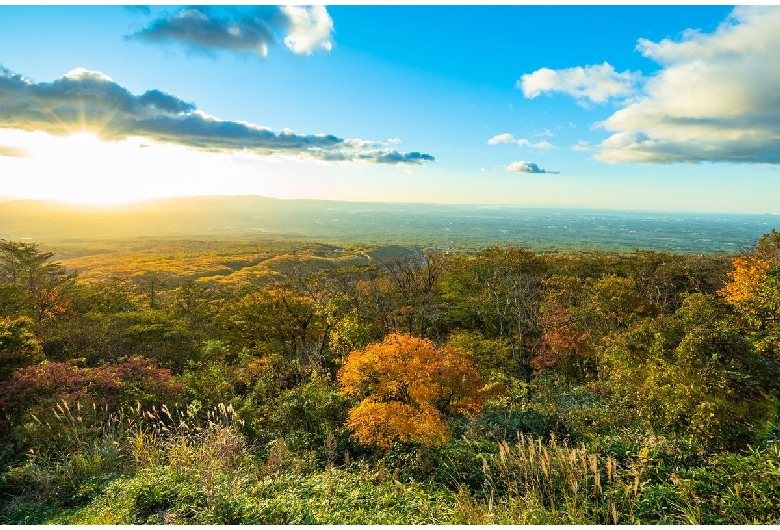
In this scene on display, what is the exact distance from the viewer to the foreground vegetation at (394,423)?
7594mm

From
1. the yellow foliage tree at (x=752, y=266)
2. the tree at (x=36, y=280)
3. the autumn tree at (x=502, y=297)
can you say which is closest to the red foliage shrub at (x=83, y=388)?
the tree at (x=36, y=280)

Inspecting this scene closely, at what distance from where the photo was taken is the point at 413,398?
42.1 ft

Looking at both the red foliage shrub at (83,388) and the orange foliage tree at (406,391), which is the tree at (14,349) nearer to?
the red foliage shrub at (83,388)

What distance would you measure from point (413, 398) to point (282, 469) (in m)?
4.72

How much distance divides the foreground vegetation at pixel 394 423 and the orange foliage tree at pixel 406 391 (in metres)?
0.07

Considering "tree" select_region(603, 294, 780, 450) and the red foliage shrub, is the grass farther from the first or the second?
the red foliage shrub

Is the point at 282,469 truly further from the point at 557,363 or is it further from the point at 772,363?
the point at 557,363

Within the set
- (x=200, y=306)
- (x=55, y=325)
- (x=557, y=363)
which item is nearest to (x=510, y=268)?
(x=557, y=363)

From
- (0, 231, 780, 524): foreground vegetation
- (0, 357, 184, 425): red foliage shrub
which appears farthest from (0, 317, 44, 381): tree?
(0, 357, 184, 425): red foliage shrub

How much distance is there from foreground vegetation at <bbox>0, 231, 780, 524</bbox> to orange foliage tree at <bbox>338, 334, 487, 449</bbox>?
7cm

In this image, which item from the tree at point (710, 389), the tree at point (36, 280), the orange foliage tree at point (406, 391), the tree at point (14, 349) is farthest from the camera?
the tree at point (36, 280)

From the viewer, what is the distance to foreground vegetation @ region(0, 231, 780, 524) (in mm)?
7594

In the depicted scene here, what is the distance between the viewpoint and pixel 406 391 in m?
13.3

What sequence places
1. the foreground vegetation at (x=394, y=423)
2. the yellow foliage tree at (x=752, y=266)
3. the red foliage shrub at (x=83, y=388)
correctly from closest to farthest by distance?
the foreground vegetation at (x=394, y=423) < the red foliage shrub at (x=83, y=388) < the yellow foliage tree at (x=752, y=266)
